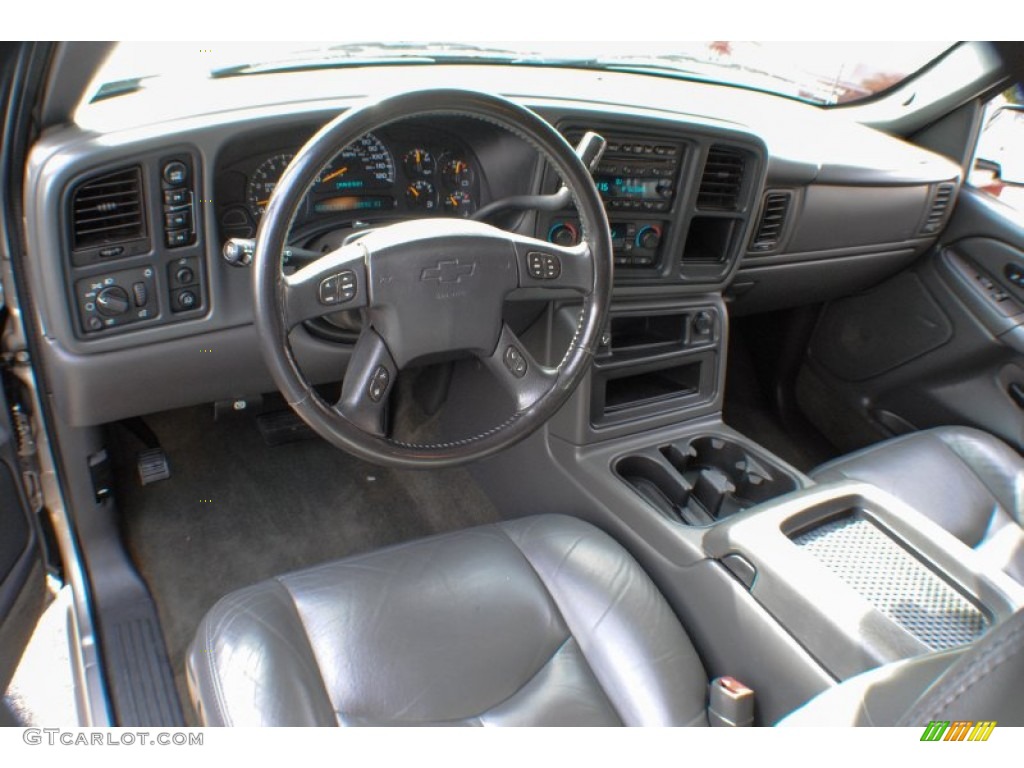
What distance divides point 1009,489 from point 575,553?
1134 mm

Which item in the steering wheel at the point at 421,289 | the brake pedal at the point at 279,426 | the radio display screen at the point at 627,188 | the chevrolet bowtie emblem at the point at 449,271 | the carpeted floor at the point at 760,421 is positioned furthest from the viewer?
the carpeted floor at the point at 760,421

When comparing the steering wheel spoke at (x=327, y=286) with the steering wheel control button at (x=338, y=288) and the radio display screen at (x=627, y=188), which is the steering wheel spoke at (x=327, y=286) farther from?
the radio display screen at (x=627, y=188)

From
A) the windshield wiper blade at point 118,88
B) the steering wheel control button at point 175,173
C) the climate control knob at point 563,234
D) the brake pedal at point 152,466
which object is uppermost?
the windshield wiper blade at point 118,88

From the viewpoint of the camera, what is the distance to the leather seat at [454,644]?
1123mm

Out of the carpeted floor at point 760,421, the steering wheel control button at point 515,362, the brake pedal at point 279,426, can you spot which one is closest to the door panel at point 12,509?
the brake pedal at point 279,426

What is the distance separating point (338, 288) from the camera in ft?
3.74

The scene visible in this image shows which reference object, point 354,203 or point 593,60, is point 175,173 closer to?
point 354,203

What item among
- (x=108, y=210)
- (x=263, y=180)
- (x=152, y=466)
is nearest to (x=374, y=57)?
(x=263, y=180)

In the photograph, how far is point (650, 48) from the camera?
2.04 m

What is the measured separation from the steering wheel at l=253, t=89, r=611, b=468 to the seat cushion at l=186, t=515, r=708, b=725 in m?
0.22

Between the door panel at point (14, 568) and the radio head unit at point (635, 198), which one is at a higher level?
the radio head unit at point (635, 198)

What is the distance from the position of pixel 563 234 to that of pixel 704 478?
0.62 metres

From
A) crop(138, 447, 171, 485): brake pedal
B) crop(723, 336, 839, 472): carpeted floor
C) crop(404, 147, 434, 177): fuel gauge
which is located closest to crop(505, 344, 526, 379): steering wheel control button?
crop(404, 147, 434, 177): fuel gauge

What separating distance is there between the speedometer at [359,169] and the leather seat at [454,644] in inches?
26.9
